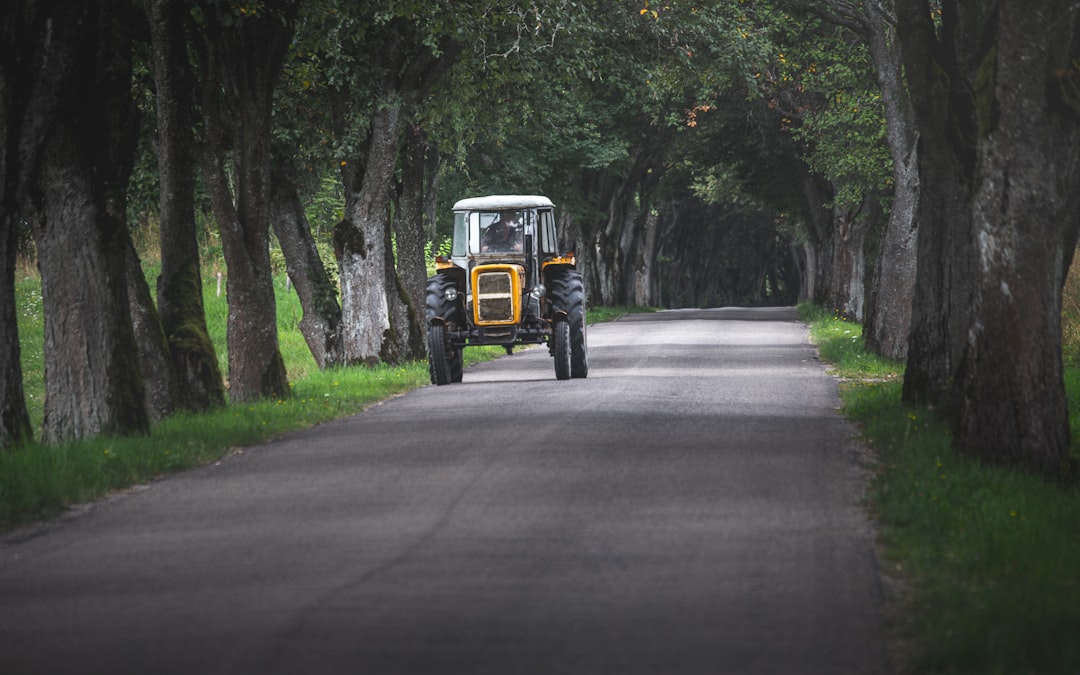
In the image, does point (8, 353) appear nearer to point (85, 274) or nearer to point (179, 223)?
point (85, 274)

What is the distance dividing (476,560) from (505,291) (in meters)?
14.2

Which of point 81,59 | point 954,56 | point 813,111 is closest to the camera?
point 81,59

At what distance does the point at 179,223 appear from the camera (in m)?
19.8

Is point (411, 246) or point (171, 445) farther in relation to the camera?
point (411, 246)

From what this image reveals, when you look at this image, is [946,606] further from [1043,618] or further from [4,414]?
[4,414]

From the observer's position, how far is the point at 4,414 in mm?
14453

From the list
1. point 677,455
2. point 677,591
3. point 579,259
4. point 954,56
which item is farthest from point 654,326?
point 677,591

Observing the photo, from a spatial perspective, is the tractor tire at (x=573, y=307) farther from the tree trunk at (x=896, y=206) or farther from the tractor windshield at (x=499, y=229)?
the tree trunk at (x=896, y=206)

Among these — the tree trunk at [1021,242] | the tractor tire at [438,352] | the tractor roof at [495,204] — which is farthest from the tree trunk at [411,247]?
the tree trunk at [1021,242]

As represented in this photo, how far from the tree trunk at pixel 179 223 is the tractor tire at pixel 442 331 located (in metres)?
3.67

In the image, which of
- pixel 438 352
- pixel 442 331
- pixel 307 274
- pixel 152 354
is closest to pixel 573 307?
pixel 442 331

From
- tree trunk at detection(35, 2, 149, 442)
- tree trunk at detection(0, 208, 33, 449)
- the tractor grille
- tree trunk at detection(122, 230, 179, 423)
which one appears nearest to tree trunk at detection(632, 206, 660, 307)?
the tractor grille

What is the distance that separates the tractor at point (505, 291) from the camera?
897 inches

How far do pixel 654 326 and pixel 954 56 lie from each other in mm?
27608
